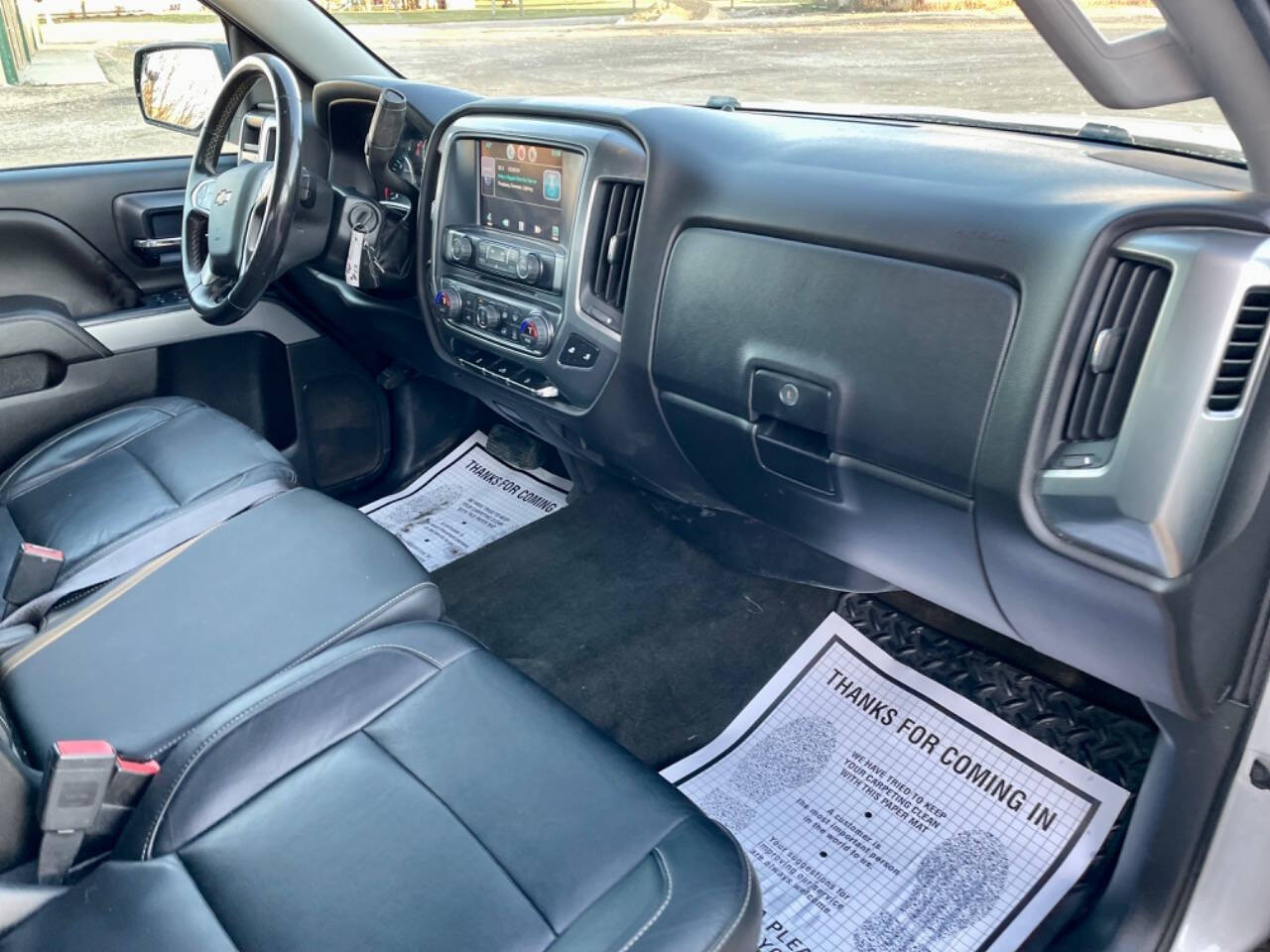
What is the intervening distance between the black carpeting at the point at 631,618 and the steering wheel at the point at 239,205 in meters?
0.64

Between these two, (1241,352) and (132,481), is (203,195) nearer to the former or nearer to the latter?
(132,481)

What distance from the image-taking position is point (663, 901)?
34.5 inches

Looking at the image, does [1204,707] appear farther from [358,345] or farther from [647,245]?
[358,345]

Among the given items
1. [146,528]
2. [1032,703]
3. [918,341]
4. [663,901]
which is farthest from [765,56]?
[663,901]

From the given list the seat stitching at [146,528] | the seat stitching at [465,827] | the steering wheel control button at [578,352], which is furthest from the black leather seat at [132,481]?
the seat stitching at [465,827]

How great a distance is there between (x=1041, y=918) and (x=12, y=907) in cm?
104

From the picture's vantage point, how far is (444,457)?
2318mm

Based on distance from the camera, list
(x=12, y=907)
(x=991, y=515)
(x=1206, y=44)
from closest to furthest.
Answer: (x=1206, y=44), (x=12, y=907), (x=991, y=515)

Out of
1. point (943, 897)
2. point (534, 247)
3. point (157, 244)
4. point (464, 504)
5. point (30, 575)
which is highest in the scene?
point (534, 247)

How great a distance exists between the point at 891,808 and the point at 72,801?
0.95m

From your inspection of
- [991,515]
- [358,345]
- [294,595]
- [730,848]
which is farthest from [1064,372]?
[358,345]

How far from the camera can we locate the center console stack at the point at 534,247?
4.50ft

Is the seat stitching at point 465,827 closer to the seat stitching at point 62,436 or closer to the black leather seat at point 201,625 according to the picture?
the black leather seat at point 201,625

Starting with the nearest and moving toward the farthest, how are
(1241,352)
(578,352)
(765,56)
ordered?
(1241,352) < (578,352) < (765,56)
